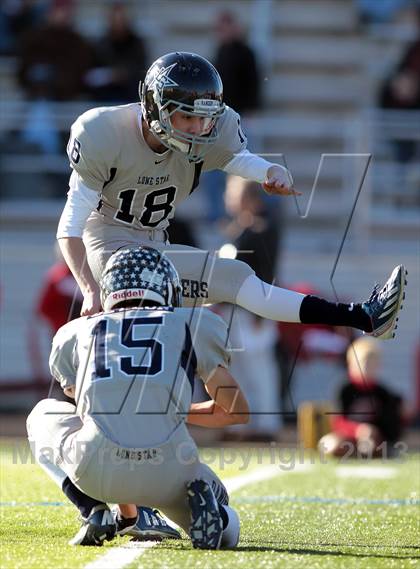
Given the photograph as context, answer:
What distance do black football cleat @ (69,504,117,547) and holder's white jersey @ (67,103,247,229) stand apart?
4.81 feet

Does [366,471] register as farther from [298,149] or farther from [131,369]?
[298,149]

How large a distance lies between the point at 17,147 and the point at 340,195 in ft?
11.3

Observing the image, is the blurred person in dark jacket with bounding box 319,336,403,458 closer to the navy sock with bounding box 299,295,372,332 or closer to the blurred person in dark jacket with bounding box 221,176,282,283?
the blurred person in dark jacket with bounding box 221,176,282,283

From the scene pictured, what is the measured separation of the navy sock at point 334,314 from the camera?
16.0 feet

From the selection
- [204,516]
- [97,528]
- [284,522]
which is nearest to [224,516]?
[204,516]

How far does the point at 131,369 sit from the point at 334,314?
114 cm

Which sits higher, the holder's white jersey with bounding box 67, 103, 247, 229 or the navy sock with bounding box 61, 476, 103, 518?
the holder's white jersey with bounding box 67, 103, 247, 229

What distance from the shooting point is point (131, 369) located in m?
4.06

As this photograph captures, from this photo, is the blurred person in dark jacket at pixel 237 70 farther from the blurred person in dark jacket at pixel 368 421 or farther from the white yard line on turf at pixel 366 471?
the white yard line on turf at pixel 366 471

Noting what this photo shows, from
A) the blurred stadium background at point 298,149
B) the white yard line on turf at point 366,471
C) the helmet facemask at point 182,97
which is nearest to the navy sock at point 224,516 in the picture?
the helmet facemask at point 182,97

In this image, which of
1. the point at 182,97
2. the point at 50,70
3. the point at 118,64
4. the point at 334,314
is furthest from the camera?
the point at 50,70

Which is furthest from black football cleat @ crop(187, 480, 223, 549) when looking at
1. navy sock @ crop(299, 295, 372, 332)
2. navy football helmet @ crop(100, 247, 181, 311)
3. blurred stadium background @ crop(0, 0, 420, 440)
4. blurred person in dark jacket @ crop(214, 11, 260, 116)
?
blurred person in dark jacket @ crop(214, 11, 260, 116)

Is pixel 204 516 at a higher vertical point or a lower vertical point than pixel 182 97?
lower

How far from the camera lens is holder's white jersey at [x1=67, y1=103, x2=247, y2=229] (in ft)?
16.6
